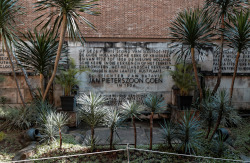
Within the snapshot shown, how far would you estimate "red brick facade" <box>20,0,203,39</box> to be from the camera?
1064cm

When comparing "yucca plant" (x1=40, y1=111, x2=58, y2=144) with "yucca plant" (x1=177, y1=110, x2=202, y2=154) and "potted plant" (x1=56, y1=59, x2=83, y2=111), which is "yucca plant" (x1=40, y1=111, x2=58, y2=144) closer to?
"potted plant" (x1=56, y1=59, x2=83, y2=111)

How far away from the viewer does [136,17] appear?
10.8 metres

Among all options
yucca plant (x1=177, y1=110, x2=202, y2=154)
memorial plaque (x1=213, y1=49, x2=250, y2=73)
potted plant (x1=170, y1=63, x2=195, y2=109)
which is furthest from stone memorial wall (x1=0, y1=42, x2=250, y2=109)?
yucca plant (x1=177, y1=110, x2=202, y2=154)

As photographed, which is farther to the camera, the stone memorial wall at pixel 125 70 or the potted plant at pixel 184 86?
the stone memorial wall at pixel 125 70

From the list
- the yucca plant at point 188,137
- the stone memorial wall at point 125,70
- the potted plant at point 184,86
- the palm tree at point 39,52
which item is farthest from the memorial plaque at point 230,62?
the palm tree at point 39,52

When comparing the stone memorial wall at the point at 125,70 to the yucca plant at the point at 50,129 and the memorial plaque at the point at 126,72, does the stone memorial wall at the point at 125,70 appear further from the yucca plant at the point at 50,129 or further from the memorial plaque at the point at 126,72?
the yucca plant at the point at 50,129

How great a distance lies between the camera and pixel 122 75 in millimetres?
9445

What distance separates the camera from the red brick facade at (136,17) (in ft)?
34.9

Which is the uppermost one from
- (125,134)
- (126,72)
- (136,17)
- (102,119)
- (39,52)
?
(136,17)

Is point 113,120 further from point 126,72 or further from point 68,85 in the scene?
point 126,72

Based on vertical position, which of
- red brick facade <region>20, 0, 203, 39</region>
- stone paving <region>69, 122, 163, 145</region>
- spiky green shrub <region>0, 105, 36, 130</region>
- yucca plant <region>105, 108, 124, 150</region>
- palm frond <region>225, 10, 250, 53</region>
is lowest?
stone paving <region>69, 122, 163, 145</region>

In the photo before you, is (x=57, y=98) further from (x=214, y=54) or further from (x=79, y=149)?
(x=214, y=54)

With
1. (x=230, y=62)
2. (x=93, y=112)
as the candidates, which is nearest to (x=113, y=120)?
(x=93, y=112)

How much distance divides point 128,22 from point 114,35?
3.10 feet
